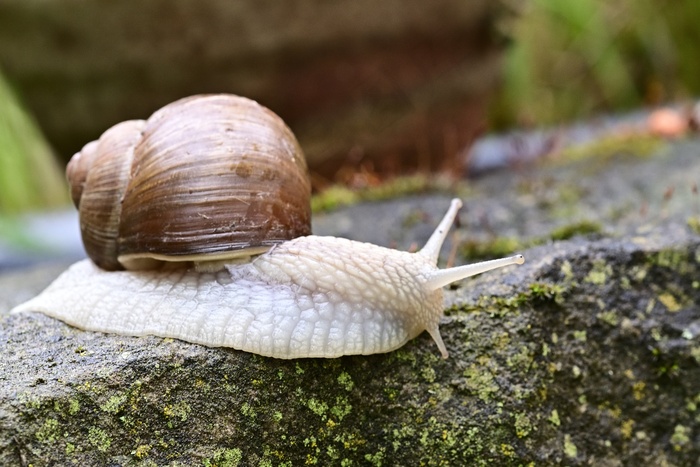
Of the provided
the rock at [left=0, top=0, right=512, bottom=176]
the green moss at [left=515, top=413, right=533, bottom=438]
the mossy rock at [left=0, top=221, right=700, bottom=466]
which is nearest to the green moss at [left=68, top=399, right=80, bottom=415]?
the mossy rock at [left=0, top=221, right=700, bottom=466]

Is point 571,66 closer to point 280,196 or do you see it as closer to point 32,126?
point 32,126

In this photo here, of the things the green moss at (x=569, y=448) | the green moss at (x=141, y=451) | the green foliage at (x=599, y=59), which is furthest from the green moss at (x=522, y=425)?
the green foliage at (x=599, y=59)

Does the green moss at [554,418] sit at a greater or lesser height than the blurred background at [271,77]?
lesser

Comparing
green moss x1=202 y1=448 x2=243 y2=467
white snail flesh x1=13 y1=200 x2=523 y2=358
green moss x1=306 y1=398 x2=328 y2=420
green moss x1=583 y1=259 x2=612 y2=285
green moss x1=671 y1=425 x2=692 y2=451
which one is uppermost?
white snail flesh x1=13 y1=200 x2=523 y2=358

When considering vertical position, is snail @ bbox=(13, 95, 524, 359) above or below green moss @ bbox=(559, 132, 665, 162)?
above

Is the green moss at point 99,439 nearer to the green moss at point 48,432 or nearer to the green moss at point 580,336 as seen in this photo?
the green moss at point 48,432

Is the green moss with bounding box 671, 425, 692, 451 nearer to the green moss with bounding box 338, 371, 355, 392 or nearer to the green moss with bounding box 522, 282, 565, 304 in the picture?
the green moss with bounding box 522, 282, 565, 304

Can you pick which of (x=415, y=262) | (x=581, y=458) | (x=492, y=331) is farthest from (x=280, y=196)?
(x=581, y=458)

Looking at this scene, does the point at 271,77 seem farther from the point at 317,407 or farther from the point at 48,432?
the point at 48,432
